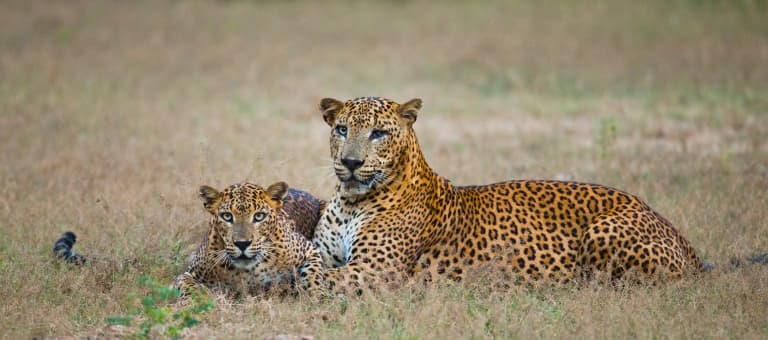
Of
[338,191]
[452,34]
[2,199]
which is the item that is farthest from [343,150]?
[452,34]

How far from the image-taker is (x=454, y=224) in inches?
340

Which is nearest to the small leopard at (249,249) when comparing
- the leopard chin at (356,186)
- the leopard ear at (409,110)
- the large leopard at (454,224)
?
the large leopard at (454,224)

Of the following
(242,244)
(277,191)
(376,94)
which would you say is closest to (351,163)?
(277,191)

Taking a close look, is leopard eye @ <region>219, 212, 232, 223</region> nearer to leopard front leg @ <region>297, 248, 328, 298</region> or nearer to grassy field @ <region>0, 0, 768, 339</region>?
grassy field @ <region>0, 0, 768, 339</region>

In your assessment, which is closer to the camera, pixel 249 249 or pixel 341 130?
pixel 249 249

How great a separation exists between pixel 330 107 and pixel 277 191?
2.78 ft

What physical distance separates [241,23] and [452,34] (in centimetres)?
511

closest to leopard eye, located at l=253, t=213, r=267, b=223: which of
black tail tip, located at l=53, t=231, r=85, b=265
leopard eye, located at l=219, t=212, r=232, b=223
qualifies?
leopard eye, located at l=219, t=212, r=232, b=223

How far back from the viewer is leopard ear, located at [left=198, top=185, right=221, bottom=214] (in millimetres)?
8175

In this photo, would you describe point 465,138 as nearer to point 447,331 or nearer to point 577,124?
point 577,124

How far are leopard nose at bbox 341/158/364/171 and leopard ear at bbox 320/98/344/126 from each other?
0.56m

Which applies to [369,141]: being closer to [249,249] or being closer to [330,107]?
[330,107]

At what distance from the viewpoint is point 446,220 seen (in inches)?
341

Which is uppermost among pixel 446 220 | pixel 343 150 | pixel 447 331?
pixel 343 150
